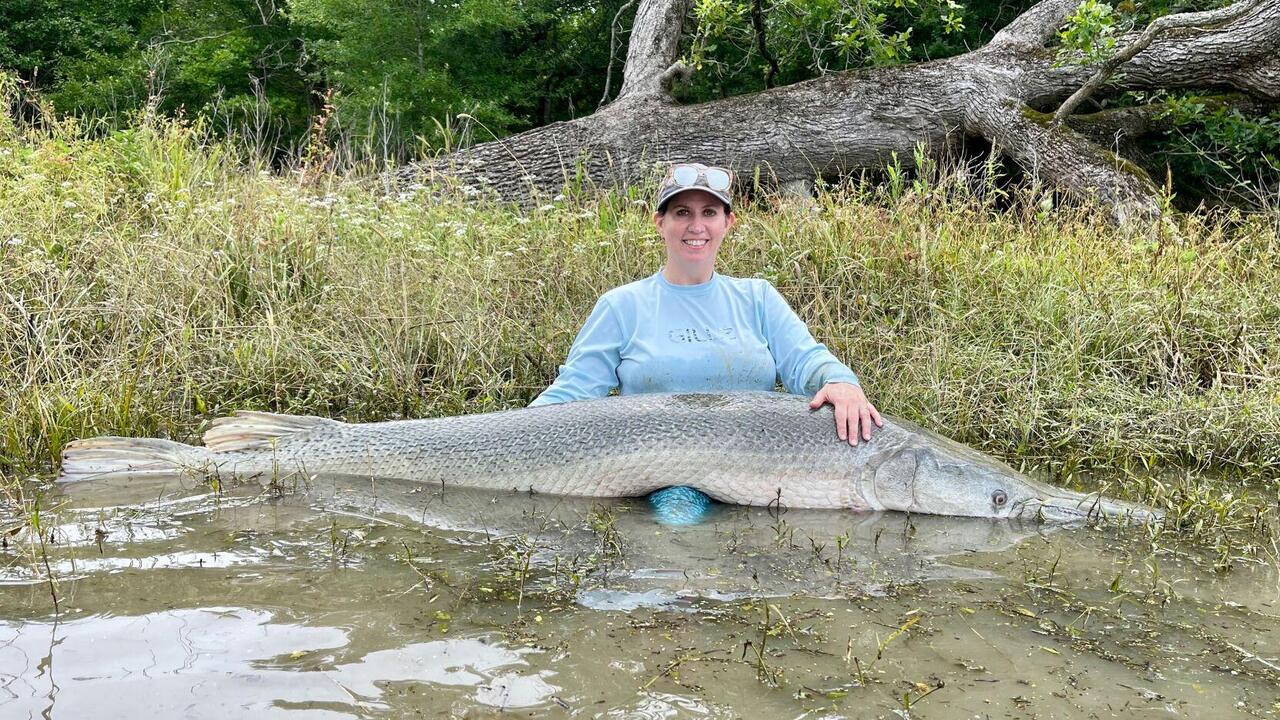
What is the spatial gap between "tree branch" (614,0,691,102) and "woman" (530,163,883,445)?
650cm

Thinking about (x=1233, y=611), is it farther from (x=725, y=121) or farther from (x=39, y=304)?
(x=725, y=121)

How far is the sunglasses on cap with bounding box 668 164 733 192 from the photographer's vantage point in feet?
14.6

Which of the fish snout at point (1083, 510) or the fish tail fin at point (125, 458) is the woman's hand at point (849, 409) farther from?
the fish tail fin at point (125, 458)

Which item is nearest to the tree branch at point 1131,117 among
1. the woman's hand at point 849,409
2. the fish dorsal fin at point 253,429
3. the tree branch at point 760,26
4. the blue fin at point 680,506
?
the tree branch at point 760,26

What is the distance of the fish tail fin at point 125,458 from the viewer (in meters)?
4.23

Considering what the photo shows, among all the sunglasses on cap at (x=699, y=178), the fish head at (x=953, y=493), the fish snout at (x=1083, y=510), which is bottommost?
the fish snout at (x=1083, y=510)

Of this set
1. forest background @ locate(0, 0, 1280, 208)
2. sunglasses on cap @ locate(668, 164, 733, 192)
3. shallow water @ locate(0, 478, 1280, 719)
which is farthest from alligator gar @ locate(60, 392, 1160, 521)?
forest background @ locate(0, 0, 1280, 208)

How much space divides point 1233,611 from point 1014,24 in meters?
8.91

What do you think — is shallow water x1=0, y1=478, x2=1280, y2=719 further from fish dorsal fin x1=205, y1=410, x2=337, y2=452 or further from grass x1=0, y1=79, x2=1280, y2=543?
grass x1=0, y1=79, x2=1280, y2=543

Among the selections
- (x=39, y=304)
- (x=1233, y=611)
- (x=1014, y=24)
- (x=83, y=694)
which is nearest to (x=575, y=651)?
(x=83, y=694)

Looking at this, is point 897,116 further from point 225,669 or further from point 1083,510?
point 225,669

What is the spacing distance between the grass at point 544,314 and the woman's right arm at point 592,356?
1013mm

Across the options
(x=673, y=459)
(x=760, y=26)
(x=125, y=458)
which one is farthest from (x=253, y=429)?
(x=760, y=26)

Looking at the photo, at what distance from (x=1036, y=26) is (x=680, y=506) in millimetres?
8643
